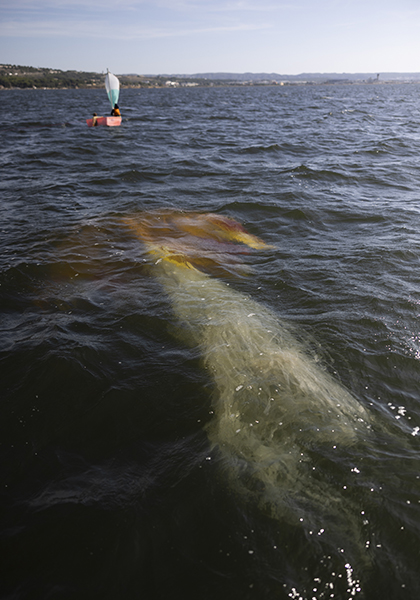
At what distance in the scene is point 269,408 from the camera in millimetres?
3646

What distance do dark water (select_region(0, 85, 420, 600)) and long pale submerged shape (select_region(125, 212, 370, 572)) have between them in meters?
0.10

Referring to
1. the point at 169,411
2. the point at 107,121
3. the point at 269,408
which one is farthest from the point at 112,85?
the point at 269,408

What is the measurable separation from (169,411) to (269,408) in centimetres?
100

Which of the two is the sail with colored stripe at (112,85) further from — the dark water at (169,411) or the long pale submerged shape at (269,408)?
the long pale submerged shape at (269,408)

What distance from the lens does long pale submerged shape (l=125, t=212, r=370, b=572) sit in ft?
9.36

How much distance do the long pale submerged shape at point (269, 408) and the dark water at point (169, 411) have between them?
0.10m

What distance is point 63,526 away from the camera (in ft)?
8.95

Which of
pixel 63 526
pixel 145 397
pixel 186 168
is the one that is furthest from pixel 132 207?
pixel 63 526

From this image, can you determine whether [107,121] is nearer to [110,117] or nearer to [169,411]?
[110,117]

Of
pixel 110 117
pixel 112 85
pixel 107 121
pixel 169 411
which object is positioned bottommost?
pixel 169 411

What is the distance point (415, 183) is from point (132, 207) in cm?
888

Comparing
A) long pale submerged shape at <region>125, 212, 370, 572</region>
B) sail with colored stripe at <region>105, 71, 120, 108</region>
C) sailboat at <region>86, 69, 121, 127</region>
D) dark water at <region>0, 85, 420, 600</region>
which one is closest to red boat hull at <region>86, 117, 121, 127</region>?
sailboat at <region>86, 69, 121, 127</region>

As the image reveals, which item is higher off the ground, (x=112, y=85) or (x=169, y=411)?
(x=112, y=85)

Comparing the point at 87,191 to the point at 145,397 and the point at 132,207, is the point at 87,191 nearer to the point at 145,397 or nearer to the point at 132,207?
the point at 132,207
